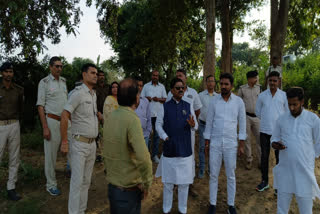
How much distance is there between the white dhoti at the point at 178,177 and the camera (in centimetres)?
361

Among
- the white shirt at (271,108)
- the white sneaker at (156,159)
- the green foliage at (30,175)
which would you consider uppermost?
the white shirt at (271,108)

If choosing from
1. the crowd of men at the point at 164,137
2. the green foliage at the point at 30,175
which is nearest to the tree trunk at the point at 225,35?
the crowd of men at the point at 164,137

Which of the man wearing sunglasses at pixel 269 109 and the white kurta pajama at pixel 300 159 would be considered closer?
the white kurta pajama at pixel 300 159

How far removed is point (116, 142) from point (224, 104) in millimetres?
2260

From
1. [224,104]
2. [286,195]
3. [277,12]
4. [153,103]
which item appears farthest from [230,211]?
[277,12]

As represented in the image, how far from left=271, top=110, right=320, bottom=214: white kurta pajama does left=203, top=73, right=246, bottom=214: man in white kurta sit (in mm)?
806

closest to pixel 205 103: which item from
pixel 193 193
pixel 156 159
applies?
pixel 156 159

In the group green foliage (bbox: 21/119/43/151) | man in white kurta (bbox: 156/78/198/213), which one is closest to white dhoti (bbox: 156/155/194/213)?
man in white kurta (bbox: 156/78/198/213)

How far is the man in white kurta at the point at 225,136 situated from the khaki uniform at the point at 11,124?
3403mm

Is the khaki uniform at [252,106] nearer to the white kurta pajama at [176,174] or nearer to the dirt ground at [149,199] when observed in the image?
the dirt ground at [149,199]

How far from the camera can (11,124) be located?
4211 millimetres

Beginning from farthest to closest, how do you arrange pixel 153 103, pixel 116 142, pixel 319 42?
pixel 319 42
pixel 153 103
pixel 116 142

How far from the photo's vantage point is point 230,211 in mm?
3811

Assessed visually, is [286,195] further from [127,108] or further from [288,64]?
[288,64]
